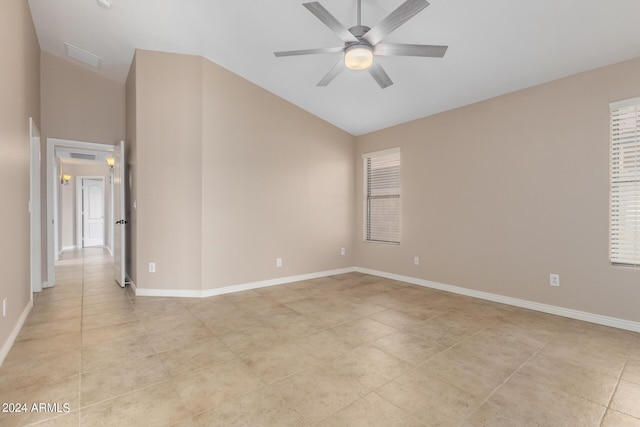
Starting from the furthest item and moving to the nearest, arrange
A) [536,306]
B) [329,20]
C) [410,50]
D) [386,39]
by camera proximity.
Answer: [536,306]
[386,39]
[410,50]
[329,20]

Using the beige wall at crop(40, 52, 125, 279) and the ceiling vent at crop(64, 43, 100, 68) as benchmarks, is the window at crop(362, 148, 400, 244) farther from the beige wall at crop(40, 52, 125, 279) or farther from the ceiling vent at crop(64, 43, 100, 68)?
the ceiling vent at crop(64, 43, 100, 68)

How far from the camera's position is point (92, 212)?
9.61 meters

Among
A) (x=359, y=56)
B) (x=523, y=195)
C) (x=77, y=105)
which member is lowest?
(x=523, y=195)

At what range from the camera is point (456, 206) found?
13.9 ft

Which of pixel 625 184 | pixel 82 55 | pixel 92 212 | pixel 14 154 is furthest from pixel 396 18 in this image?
pixel 92 212

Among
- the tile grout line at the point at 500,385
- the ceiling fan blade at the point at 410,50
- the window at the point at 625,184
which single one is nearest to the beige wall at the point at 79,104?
the ceiling fan blade at the point at 410,50

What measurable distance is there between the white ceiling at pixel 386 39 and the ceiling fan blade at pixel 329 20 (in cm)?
62

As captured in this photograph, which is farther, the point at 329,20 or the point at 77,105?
the point at 77,105

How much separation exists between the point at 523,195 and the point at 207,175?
391 cm

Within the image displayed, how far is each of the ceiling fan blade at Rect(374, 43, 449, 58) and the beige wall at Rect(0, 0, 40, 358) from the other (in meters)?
2.93

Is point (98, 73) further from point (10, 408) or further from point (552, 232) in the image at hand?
point (552, 232)

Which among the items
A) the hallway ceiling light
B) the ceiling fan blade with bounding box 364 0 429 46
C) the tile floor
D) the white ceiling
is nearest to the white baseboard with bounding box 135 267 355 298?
the tile floor

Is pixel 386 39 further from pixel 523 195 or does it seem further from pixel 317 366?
pixel 317 366

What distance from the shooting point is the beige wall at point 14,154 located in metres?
2.35
